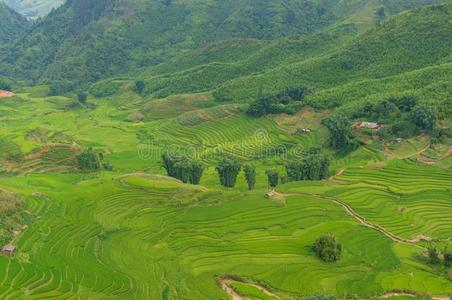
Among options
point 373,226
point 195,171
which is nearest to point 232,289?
A: point 373,226

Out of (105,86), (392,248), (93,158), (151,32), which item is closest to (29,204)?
(93,158)

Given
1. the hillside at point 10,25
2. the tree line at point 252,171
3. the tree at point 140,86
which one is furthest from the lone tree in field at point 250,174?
the hillside at point 10,25

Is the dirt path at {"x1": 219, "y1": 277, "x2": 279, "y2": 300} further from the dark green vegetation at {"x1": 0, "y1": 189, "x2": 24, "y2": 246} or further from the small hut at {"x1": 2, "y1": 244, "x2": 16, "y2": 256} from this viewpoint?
the dark green vegetation at {"x1": 0, "y1": 189, "x2": 24, "y2": 246}

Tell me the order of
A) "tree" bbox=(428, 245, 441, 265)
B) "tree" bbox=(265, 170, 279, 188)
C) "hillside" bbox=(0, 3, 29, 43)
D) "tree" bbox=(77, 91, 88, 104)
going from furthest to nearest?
"hillside" bbox=(0, 3, 29, 43), "tree" bbox=(77, 91, 88, 104), "tree" bbox=(265, 170, 279, 188), "tree" bbox=(428, 245, 441, 265)

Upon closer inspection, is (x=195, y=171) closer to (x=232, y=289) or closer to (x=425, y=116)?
(x=232, y=289)

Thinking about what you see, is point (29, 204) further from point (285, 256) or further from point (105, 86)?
point (105, 86)

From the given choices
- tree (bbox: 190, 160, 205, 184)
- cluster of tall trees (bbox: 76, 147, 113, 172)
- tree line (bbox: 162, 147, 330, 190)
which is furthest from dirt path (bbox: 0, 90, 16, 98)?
tree (bbox: 190, 160, 205, 184)
